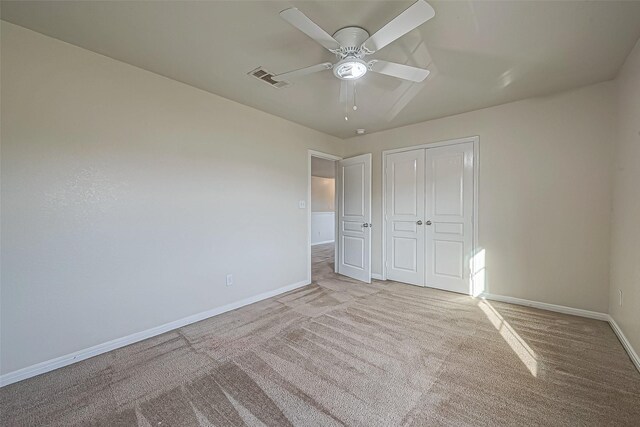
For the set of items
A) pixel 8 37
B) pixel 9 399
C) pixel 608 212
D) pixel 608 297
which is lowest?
pixel 9 399

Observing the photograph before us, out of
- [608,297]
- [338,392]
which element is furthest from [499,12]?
[608,297]

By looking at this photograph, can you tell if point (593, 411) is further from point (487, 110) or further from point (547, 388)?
point (487, 110)

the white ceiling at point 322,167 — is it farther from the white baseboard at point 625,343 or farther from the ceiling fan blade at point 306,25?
the white baseboard at point 625,343

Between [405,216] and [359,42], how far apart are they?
111 inches

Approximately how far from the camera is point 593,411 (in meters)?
1.58

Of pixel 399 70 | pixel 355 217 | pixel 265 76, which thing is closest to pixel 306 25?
pixel 399 70

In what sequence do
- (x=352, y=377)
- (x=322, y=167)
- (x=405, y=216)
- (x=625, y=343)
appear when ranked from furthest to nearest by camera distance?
(x=322, y=167)
(x=405, y=216)
(x=625, y=343)
(x=352, y=377)

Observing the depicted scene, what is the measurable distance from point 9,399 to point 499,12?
13.6 feet

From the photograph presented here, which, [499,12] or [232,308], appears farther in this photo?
[232,308]

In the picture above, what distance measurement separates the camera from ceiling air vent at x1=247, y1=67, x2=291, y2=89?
2529 millimetres

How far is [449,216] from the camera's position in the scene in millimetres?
3775

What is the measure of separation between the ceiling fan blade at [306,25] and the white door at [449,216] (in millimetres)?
2630

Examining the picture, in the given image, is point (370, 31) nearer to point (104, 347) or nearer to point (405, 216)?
point (405, 216)

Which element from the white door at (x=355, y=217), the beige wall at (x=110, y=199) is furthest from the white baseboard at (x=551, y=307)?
the beige wall at (x=110, y=199)
